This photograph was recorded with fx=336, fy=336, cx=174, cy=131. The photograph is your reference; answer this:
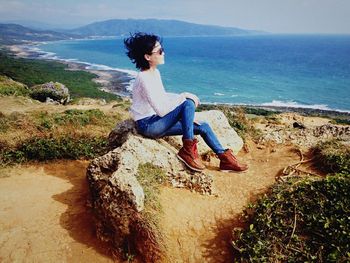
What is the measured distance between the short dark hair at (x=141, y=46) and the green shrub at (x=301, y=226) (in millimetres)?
3294

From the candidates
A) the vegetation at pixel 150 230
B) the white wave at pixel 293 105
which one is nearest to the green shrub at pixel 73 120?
the vegetation at pixel 150 230

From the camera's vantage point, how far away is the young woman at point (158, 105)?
6211 mm

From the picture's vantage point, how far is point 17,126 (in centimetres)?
978

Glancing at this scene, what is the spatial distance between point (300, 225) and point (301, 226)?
2cm

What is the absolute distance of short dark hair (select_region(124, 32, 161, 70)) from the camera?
6.18 m

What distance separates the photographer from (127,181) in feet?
17.8

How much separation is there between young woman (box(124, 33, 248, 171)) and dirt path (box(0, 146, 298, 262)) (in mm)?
841

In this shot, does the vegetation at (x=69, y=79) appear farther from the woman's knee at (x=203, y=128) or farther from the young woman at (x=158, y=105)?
the woman's knee at (x=203, y=128)

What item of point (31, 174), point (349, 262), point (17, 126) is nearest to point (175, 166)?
point (349, 262)

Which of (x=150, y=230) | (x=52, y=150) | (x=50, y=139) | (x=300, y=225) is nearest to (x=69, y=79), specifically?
(x=50, y=139)

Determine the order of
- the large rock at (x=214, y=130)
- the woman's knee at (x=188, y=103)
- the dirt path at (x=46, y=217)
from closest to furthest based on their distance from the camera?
the dirt path at (x=46, y=217), the woman's knee at (x=188, y=103), the large rock at (x=214, y=130)

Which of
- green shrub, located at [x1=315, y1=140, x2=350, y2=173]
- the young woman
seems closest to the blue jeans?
the young woman

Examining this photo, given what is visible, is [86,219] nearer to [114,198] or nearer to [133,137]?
[114,198]

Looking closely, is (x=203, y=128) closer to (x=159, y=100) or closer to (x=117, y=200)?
(x=159, y=100)
